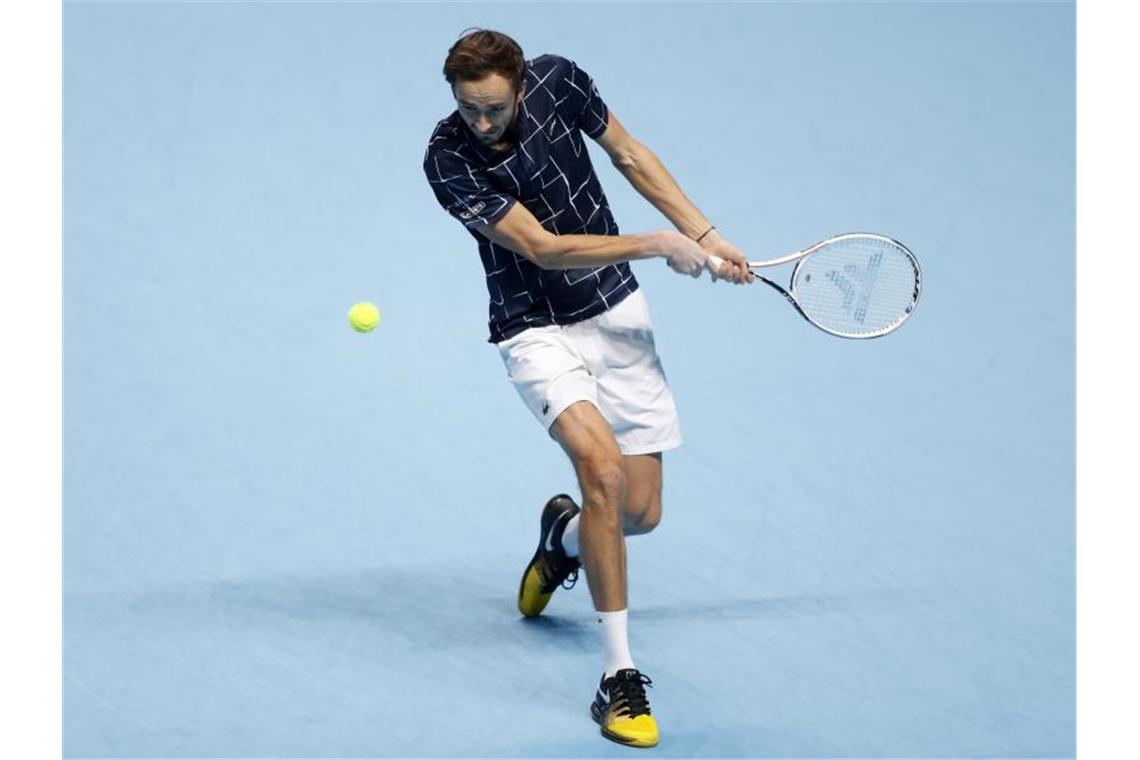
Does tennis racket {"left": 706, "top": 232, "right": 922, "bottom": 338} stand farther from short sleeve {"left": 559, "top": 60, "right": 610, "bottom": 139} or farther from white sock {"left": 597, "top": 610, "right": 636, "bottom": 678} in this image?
white sock {"left": 597, "top": 610, "right": 636, "bottom": 678}

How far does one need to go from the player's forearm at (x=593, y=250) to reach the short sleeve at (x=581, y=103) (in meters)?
0.36

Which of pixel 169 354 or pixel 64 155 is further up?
pixel 64 155

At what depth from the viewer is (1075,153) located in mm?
7289

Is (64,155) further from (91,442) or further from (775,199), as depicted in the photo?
(775,199)

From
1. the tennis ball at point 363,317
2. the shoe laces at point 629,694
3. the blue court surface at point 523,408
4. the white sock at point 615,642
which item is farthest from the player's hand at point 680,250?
the tennis ball at point 363,317

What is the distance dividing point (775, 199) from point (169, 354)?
2462 mm

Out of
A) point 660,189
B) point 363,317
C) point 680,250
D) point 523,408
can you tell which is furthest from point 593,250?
point 523,408

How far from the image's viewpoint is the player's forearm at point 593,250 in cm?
393

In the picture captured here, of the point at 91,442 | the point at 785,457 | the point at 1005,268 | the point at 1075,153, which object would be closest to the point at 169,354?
the point at 91,442

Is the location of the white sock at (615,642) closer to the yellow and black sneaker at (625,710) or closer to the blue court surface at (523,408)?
the yellow and black sneaker at (625,710)

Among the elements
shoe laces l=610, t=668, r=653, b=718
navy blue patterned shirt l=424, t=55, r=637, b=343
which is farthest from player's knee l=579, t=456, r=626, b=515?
navy blue patterned shirt l=424, t=55, r=637, b=343

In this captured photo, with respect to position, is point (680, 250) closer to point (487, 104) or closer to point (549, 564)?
point (487, 104)

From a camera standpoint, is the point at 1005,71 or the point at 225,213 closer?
the point at 225,213

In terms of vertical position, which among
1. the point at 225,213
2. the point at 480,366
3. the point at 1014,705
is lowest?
the point at 1014,705
